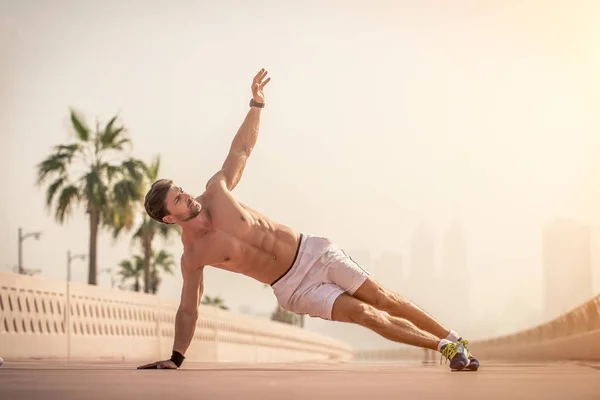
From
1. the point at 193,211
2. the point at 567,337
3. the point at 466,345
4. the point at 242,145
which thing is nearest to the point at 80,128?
the point at 567,337

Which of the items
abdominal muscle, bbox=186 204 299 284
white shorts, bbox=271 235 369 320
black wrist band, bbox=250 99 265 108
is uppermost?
black wrist band, bbox=250 99 265 108

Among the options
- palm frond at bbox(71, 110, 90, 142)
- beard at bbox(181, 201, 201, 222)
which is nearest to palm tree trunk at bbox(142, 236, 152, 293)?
palm frond at bbox(71, 110, 90, 142)

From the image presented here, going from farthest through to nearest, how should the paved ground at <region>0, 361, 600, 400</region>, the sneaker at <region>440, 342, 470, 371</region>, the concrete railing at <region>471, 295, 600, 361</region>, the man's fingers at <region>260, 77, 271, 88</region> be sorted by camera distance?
1. the concrete railing at <region>471, 295, 600, 361</region>
2. the man's fingers at <region>260, 77, 271, 88</region>
3. the sneaker at <region>440, 342, 470, 371</region>
4. the paved ground at <region>0, 361, 600, 400</region>

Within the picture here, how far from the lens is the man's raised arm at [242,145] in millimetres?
10441

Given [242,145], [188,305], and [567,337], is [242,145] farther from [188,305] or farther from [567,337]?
[567,337]

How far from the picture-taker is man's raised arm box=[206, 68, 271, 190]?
10441mm

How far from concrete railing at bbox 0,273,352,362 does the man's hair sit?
467 inches

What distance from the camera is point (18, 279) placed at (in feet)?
70.6

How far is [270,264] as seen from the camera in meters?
10.4

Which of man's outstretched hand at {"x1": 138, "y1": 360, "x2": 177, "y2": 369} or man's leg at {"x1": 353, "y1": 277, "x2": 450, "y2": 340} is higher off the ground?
man's leg at {"x1": 353, "y1": 277, "x2": 450, "y2": 340}

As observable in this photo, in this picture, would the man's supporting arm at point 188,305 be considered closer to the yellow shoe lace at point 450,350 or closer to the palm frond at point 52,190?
the yellow shoe lace at point 450,350

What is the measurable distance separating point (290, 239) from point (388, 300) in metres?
0.97

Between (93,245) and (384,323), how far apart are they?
36.4 meters

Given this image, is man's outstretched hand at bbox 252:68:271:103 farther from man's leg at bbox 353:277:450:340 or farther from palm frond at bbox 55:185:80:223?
palm frond at bbox 55:185:80:223
